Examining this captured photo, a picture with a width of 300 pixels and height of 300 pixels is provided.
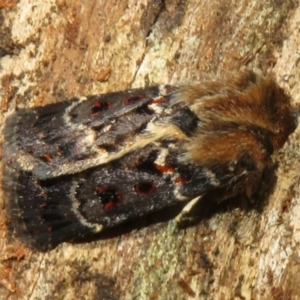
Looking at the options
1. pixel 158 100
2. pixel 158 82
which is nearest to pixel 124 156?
pixel 158 100

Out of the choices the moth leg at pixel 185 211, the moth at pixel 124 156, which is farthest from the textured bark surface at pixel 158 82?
the moth at pixel 124 156

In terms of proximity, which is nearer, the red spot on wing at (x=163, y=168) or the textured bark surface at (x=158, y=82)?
the red spot on wing at (x=163, y=168)

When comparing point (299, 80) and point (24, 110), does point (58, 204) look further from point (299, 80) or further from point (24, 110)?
point (299, 80)

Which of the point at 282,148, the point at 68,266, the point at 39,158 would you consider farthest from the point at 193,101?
the point at 68,266

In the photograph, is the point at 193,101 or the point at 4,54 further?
the point at 4,54

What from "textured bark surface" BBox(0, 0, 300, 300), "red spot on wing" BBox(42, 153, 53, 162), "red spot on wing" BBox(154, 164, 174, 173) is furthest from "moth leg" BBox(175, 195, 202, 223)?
"red spot on wing" BBox(42, 153, 53, 162)

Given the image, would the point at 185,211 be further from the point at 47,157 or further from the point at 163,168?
the point at 47,157

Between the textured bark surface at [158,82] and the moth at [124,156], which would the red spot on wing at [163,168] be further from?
the textured bark surface at [158,82]
